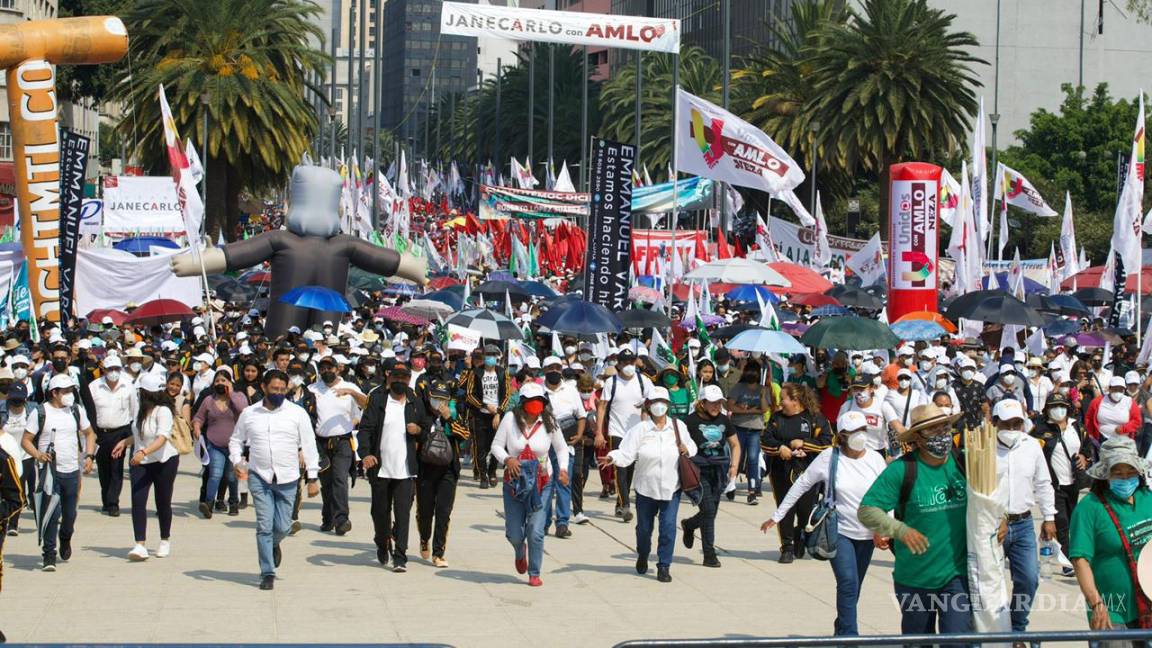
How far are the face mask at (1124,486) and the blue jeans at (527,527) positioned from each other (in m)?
5.06

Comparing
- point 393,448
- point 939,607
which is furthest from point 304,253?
point 939,607

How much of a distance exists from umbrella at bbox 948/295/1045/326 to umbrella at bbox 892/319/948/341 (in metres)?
0.43

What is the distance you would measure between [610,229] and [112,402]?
31.1ft

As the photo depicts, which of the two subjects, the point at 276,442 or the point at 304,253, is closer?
the point at 276,442

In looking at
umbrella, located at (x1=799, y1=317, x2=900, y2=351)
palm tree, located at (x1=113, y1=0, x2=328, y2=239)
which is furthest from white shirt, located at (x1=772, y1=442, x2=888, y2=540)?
A: palm tree, located at (x1=113, y1=0, x2=328, y2=239)

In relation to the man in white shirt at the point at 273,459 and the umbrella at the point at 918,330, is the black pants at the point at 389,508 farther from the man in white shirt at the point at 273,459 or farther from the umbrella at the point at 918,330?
the umbrella at the point at 918,330

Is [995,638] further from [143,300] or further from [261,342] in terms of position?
[143,300]

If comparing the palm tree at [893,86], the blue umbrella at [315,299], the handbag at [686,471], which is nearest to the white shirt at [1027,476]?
the handbag at [686,471]

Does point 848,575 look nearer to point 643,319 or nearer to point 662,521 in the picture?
point 662,521

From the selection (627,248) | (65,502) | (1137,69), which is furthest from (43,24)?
(1137,69)

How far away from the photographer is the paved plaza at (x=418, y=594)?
10281 millimetres

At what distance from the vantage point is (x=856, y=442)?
9.89m

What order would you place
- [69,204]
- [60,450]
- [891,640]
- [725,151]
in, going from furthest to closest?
[725,151] → [69,204] → [60,450] → [891,640]

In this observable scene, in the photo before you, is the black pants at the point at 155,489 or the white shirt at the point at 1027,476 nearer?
the white shirt at the point at 1027,476
